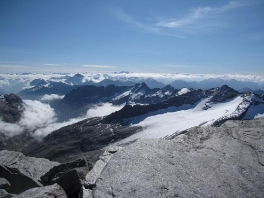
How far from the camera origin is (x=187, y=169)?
8969 mm

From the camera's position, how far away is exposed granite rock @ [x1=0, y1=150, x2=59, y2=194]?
50.3ft

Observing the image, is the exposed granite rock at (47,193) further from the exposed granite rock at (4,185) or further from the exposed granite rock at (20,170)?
the exposed granite rock at (4,185)

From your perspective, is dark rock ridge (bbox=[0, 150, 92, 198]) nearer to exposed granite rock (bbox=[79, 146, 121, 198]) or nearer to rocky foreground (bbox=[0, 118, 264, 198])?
rocky foreground (bbox=[0, 118, 264, 198])

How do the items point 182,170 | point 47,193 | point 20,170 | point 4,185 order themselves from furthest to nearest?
point 20,170 → point 4,185 → point 47,193 → point 182,170

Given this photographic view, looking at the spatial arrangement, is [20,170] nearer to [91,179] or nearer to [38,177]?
[38,177]

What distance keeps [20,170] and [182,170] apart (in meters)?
14.1

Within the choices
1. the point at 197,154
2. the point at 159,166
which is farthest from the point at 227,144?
the point at 159,166

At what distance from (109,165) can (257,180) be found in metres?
6.20

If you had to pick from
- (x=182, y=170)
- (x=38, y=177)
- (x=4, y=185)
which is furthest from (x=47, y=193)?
(x=38, y=177)

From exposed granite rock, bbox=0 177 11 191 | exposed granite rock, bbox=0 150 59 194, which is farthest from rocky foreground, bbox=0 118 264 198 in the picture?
exposed granite rock, bbox=0 150 59 194

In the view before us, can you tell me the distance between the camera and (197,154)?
10078 mm

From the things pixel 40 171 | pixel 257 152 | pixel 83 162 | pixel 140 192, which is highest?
pixel 257 152

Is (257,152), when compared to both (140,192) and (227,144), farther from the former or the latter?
(140,192)

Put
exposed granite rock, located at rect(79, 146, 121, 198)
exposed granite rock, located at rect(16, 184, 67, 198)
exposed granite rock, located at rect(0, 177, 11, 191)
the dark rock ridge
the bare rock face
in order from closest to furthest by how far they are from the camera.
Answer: the bare rock face → exposed granite rock, located at rect(79, 146, 121, 198) → exposed granite rock, located at rect(16, 184, 67, 198) → the dark rock ridge → exposed granite rock, located at rect(0, 177, 11, 191)
